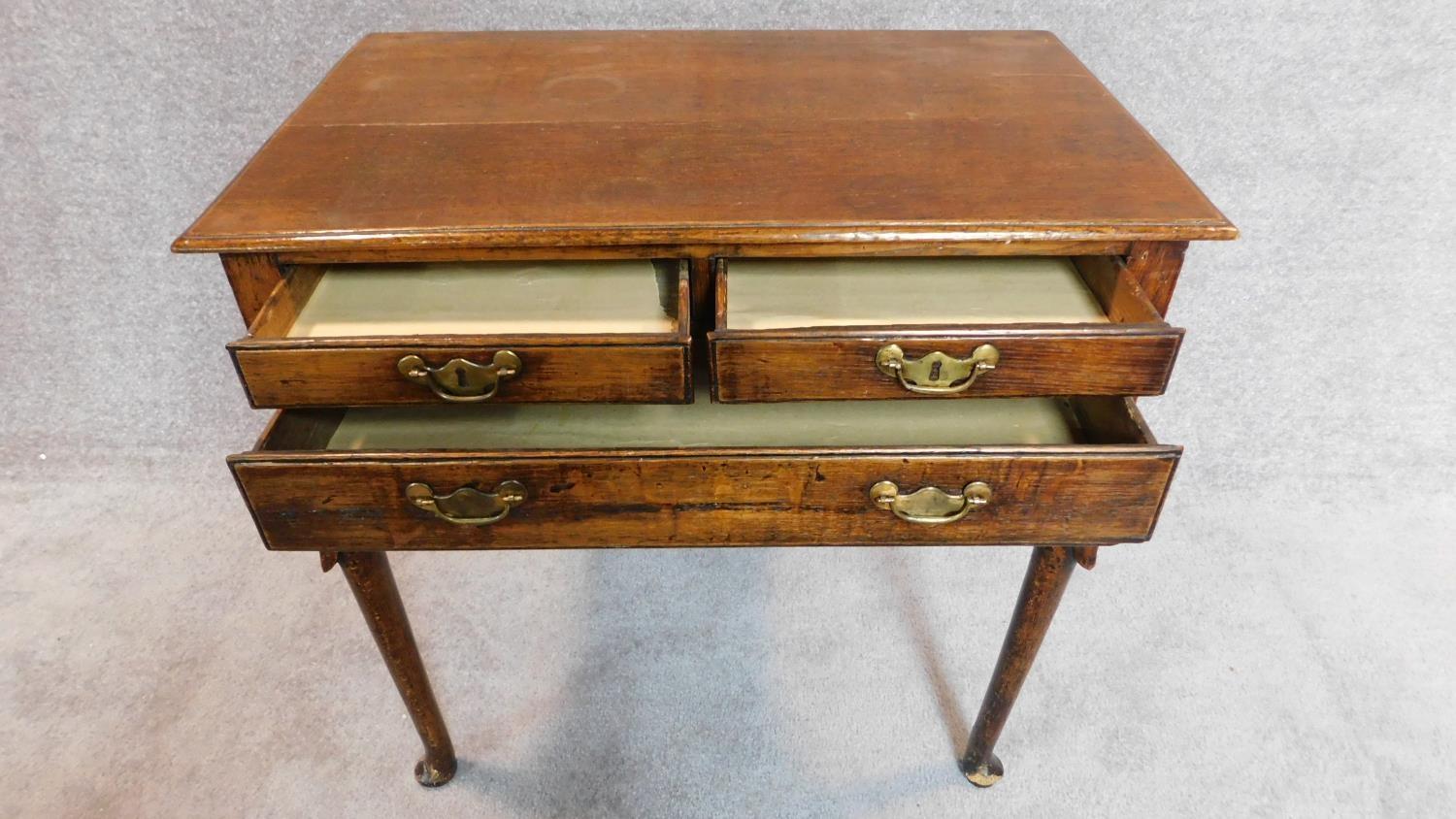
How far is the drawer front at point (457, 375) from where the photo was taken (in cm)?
65

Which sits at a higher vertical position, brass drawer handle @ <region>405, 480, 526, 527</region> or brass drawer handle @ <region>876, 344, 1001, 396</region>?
brass drawer handle @ <region>876, 344, 1001, 396</region>

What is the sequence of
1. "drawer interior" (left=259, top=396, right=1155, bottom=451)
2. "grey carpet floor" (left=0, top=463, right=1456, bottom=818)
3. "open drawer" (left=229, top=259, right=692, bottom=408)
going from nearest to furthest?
"open drawer" (left=229, top=259, right=692, bottom=408) → "drawer interior" (left=259, top=396, right=1155, bottom=451) → "grey carpet floor" (left=0, top=463, right=1456, bottom=818)

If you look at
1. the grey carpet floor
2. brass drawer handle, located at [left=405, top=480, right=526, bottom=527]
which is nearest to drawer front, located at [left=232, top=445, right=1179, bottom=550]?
brass drawer handle, located at [left=405, top=480, right=526, bottom=527]

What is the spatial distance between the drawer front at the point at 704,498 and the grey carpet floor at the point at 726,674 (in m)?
0.42

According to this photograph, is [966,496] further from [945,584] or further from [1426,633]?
[1426,633]

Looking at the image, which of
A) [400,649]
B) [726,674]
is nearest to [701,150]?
[400,649]

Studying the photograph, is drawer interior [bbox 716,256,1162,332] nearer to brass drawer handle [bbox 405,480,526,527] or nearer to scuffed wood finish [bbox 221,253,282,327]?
brass drawer handle [bbox 405,480,526,527]

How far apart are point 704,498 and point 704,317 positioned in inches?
5.7

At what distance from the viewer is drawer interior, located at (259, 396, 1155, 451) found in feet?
2.52

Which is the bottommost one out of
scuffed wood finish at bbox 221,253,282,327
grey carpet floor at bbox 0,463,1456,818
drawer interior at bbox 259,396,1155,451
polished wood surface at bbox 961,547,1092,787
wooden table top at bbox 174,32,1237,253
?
grey carpet floor at bbox 0,463,1456,818

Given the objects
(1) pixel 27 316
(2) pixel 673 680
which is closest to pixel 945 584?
(2) pixel 673 680

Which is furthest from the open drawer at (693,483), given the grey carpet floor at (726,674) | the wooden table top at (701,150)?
the grey carpet floor at (726,674)

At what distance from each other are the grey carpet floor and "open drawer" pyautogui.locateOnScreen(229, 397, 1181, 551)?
423mm

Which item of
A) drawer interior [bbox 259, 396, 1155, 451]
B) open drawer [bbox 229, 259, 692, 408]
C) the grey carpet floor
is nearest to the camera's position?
open drawer [bbox 229, 259, 692, 408]
